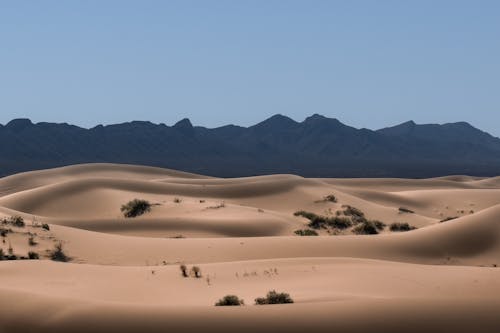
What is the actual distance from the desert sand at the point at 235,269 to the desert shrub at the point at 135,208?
0.59 meters

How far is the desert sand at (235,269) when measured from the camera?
31.2 feet

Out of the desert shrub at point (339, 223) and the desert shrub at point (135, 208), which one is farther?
the desert shrub at point (135, 208)

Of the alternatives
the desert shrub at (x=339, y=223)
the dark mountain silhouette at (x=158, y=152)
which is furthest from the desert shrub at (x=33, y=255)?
the dark mountain silhouette at (x=158, y=152)

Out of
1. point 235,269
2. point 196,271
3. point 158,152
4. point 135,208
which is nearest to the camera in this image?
point 196,271

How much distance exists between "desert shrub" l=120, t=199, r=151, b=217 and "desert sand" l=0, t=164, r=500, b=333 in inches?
23.4

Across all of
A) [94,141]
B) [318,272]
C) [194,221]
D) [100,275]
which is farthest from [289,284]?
[94,141]

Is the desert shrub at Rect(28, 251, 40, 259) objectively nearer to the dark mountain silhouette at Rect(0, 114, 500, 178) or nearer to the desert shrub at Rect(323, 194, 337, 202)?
the desert shrub at Rect(323, 194, 337, 202)

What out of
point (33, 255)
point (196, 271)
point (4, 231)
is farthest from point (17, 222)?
point (196, 271)

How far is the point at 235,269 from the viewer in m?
15.3

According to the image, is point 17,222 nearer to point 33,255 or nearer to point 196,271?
point 33,255

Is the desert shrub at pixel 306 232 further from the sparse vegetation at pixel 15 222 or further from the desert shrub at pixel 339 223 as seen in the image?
the sparse vegetation at pixel 15 222

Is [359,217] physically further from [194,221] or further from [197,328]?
[197,328]

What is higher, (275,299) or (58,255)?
(58,255)

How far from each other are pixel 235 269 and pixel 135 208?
870 inches
